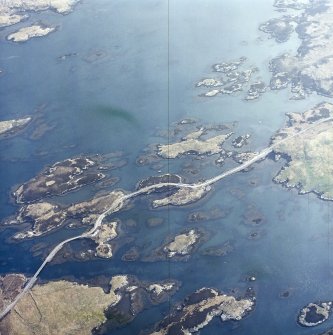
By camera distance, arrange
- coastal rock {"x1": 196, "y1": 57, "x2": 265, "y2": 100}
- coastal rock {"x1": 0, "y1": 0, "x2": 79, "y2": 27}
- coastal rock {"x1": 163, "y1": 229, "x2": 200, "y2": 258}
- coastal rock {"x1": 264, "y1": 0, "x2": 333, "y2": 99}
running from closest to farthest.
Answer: coastal rock {"x1": 163, "y1": 229, "x2": 200, "y2": 258} < coastal rock {"x1": 196, "y1": 57, "x2": 265, "y2": 100} < coastal rock {"x1": 264, "y1": 0, "x2": 333, "y2": 99} < coastal rock {"x1": 0, "y1": 0, "x2": 79, "y2": 27}

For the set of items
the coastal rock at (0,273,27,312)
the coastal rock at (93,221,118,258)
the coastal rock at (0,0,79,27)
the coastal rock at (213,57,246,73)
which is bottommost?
the coastal rock at (93,221,118,258)

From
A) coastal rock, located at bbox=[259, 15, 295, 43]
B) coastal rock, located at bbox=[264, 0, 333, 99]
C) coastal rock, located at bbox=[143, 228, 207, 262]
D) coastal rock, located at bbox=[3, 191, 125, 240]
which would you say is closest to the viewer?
coastal rock, located at bbox=[143, 228, 207, 262]

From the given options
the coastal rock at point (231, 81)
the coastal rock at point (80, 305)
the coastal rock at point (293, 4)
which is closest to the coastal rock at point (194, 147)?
the coastal rock at point (231, 81)

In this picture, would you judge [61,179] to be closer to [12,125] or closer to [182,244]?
[12,125]

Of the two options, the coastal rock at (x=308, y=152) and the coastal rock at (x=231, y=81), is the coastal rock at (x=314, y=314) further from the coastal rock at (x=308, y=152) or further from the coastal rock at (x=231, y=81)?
the coastal rock at (x=231, y=81)

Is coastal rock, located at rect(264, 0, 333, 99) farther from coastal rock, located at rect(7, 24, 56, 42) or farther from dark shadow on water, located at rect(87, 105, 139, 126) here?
coastal rock, located at rect(7, 24, 56, 42)

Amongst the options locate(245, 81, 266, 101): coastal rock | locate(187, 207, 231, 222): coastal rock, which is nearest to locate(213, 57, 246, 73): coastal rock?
locate(245, 81, 266, 101): coastal rock

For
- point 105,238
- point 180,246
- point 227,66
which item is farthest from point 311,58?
point 105,238

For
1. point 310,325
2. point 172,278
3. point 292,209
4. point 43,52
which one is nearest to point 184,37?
point 43,52
